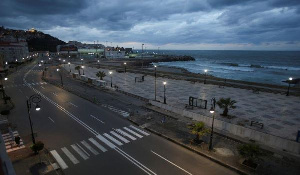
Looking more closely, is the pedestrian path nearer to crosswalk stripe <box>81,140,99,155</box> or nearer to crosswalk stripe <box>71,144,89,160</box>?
crosswalk stripe <box>71,144,89,160</box>

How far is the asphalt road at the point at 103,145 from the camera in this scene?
53.8ft

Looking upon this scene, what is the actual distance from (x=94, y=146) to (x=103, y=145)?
3.12 ft

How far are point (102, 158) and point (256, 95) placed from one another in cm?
3554

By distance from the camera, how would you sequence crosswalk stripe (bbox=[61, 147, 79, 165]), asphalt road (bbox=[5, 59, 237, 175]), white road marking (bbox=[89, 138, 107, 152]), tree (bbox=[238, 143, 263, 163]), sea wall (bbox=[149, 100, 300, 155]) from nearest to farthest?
tree (bbox=[238, 143, 263, 163])
asphalt road (bbox=[5, 59, 237, 175])
crosswalk stripe (bbox=[61, 147, 79, 165])
sea wall (bbox=[149, 100, 300, 155])
white road marking (bbox=[89, 138, 107, 152])

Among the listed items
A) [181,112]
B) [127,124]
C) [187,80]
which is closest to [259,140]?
[181,112]

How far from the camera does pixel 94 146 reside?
2009 centimetres

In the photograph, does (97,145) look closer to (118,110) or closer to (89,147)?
(89,147)

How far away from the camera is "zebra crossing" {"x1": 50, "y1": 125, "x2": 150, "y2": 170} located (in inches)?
700

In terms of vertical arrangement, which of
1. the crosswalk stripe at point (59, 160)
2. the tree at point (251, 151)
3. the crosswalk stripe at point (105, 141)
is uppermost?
the tree at point (251, 151)

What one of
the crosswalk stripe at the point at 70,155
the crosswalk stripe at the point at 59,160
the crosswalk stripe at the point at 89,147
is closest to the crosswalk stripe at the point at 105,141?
the crosswalk stripe at the point at 89,147

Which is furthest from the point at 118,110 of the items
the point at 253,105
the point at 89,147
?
the point at 253,105

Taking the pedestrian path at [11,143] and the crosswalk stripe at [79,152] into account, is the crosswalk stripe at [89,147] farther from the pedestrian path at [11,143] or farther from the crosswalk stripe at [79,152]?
the pedestrian path at [11,143]

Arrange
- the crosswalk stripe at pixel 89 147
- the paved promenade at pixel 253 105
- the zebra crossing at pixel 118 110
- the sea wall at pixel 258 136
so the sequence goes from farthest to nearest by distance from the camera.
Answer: the zebra crossing at pixel 118 110, the paved promenade at pixel 253 105, the crosswalk stripe at pixel 89 147, the sea wall at pixel 258 136

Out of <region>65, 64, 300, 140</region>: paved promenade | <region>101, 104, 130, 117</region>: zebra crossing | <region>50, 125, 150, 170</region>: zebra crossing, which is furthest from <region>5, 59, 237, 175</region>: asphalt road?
<region>65, 64, 300, 140</region>: paved promenade
